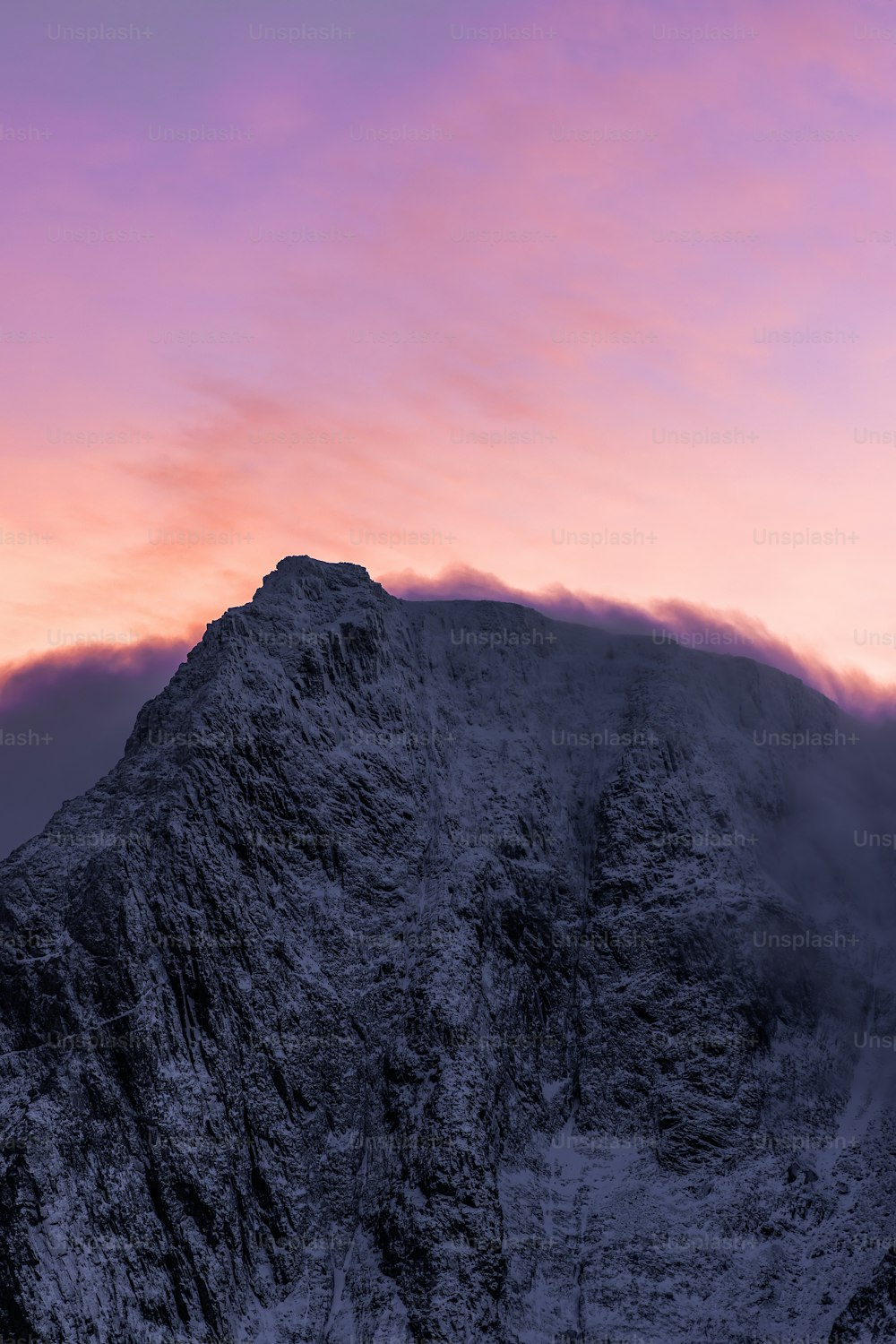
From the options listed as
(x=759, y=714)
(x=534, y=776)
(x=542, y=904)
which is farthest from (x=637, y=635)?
(x=542, y=904)

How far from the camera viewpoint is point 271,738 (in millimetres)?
143875

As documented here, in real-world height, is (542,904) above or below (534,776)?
below

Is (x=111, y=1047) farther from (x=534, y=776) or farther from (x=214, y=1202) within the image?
(x=534, y=776)

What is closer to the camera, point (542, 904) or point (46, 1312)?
point (46, 1312)

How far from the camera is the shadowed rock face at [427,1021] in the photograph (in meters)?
117

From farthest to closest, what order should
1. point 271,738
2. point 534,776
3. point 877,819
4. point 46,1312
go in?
1. point 877,819
2. point 534,776
3. point 271,738
4. point 46,1312

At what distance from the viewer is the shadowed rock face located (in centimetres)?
11656

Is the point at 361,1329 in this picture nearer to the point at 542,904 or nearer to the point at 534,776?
the point at 542,904

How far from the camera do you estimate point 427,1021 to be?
130 m

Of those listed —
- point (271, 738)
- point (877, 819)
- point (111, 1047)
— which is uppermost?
point (271, 738)

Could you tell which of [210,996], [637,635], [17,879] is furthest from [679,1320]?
[637,635]

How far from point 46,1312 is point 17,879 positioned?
38160 mm

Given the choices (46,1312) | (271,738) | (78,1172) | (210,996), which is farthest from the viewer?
(271,738)

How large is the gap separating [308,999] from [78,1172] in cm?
2503
